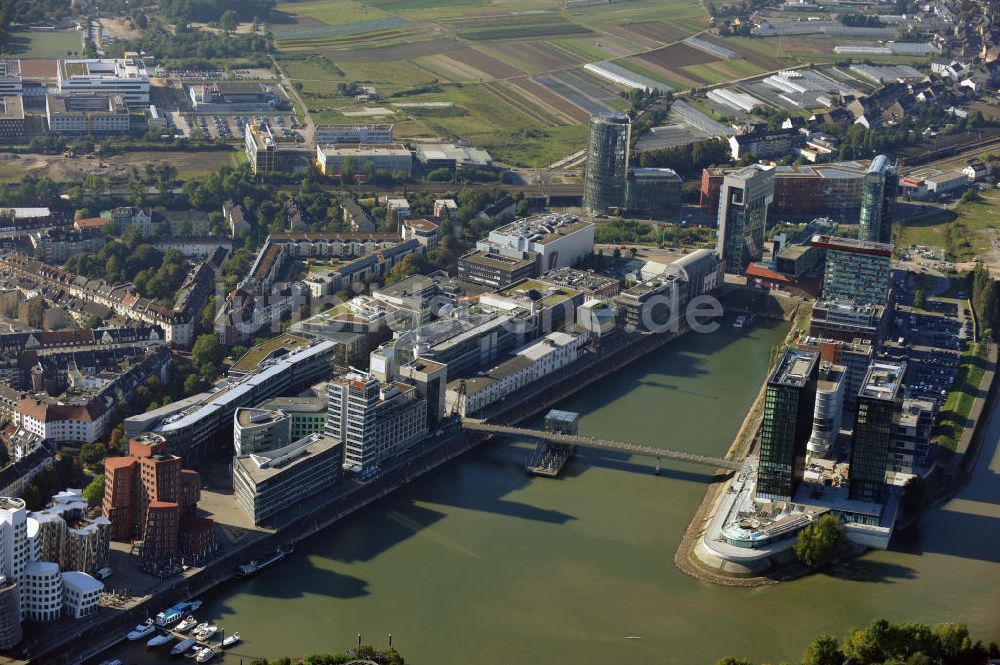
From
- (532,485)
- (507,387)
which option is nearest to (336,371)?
(507,387)

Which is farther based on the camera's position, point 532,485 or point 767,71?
point 767,71

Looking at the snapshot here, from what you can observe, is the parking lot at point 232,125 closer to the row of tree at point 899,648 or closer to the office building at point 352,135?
the office building at point 352,135

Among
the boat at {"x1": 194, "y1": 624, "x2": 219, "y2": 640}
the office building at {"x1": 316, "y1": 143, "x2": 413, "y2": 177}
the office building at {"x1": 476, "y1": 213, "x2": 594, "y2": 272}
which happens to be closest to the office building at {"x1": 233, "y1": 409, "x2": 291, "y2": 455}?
the boat at {"x1": 194, "y1": 624, "x2": 219, "y2": 640}

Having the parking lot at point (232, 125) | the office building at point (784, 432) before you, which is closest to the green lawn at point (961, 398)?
the office building at point (784, 432)

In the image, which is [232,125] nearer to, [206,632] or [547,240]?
[547,240]

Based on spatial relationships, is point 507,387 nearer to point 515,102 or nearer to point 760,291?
point 760,291

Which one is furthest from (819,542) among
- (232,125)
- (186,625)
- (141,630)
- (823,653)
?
(232,125)
